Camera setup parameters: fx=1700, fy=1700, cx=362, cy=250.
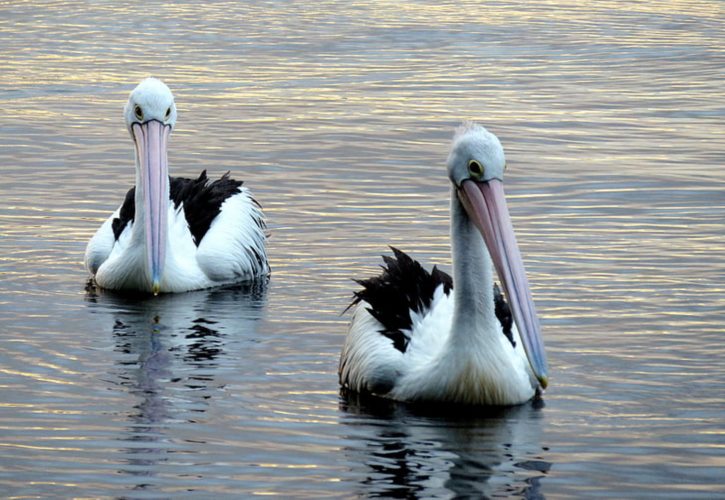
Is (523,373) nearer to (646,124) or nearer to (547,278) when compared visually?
(547,278)

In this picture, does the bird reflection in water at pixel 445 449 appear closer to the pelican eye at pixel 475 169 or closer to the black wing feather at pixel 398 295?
the black wing feather at pixel 398 295

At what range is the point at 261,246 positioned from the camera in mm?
9750

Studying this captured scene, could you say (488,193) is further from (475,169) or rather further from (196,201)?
(196,201)

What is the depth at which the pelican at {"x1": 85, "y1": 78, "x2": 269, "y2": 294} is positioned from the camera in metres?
9.13

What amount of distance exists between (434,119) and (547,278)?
18.4 ft

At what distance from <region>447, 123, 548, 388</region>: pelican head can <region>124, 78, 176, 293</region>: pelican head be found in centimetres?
274

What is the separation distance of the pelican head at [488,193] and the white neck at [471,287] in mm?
99

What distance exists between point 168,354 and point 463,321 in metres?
1.64

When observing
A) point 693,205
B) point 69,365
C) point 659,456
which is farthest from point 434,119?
point 659,456

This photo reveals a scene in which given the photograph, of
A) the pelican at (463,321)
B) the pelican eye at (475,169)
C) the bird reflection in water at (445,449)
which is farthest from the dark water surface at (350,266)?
the pelican eye at (475,169)

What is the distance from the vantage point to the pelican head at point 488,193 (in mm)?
6586

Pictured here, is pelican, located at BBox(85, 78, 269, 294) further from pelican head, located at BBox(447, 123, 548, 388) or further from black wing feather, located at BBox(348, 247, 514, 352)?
pelican head, located at BBox(447, 123, 548, 388)

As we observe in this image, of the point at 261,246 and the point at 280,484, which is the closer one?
the point at 280,484

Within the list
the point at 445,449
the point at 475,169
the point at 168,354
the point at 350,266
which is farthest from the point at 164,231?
the point at 445,449
